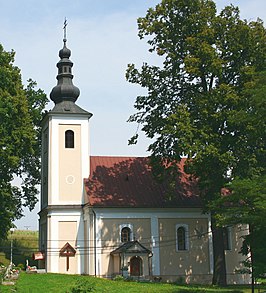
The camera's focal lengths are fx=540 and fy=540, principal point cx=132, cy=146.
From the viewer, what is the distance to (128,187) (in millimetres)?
38656

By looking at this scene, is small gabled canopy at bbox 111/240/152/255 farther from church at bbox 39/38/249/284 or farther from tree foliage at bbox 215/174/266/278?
tree foliage at bbox 215/174/266/278

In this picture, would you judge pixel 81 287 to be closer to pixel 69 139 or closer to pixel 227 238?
pixel 69 139

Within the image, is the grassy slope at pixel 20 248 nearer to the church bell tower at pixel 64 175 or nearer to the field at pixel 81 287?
the church bell tower at pixel 64 175

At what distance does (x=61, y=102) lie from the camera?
39500 mm

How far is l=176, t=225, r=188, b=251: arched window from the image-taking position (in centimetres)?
3759

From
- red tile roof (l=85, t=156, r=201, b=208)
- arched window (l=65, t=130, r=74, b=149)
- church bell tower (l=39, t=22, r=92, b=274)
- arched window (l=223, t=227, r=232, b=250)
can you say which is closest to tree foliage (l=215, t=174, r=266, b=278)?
red tile roof (l=85, t=156, r=201, b=208)

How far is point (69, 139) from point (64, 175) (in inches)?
105

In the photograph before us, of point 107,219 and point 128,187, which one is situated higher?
point 128,187

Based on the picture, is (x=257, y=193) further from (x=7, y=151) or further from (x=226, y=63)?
(x=7, y=151)

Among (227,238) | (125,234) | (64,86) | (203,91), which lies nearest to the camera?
(203,91)

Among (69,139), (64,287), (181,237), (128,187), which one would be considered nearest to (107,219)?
(128,187)

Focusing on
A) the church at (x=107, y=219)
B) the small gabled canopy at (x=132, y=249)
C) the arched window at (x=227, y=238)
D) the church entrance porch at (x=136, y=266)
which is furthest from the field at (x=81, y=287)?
the arched window at (x=227, y=238)

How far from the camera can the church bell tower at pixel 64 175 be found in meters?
36.4

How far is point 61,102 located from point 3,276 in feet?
51.1
